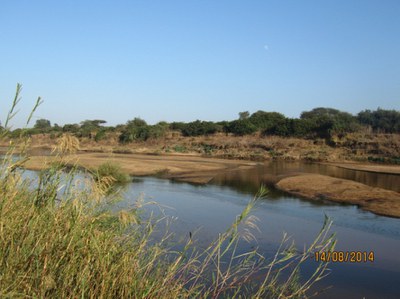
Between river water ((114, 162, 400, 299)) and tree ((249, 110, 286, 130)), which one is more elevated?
tree ((249, 110, 286, 130))

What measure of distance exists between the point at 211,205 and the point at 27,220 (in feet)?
37.4

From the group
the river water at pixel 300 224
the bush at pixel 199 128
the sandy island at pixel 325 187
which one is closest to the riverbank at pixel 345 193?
the sandy island at pixel 325 187

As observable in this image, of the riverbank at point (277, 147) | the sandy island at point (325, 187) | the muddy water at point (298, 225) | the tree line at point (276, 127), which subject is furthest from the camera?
the tree line at point (276, 127)

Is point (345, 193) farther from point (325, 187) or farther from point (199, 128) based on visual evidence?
point (199, 128)

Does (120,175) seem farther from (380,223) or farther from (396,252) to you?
(396,252)

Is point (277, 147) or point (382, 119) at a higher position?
point (382, 119)

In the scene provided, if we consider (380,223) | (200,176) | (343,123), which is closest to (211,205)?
(380,223)

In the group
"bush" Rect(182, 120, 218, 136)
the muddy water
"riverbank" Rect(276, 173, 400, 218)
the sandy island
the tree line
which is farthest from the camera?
"bush" Rect(182, 120, 218, 136)

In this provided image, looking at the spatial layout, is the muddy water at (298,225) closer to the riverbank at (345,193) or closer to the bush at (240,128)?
the riverbank at (345,193)

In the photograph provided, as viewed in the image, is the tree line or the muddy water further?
the tree line
